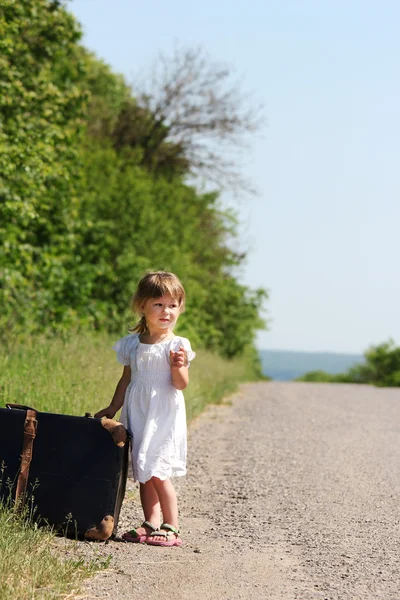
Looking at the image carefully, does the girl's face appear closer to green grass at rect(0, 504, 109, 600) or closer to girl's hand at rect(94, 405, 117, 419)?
girl's hand at rect(94, 405, 117, 419)

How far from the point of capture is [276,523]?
6594mm

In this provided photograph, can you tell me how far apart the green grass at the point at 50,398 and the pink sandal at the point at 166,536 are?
2.02ft

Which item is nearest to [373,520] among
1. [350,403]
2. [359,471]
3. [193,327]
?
[359,471]

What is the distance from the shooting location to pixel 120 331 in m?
22.5

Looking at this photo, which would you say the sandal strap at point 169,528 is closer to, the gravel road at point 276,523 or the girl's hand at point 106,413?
the gravel road at point 276,523

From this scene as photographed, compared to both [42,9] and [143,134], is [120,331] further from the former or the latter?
[143,134]

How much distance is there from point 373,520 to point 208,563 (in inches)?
72.8

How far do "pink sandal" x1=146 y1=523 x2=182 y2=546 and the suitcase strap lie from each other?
866mm

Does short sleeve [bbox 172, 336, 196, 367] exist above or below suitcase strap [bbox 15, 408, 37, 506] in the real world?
above

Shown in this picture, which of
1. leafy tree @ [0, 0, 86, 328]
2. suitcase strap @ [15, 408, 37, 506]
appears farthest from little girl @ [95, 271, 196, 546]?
leafy tree @ [0, 0, 86, 328]

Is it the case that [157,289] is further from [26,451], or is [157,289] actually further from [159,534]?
[159,534]

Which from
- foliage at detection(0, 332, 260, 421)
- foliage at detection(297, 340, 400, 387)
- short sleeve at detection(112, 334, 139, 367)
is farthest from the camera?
foliage at detection(297, 340, 400, 387)

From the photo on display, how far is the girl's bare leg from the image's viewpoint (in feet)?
19.6

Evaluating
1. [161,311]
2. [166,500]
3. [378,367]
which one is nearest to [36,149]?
[161,311]
